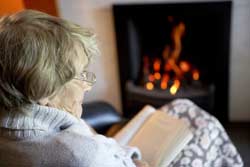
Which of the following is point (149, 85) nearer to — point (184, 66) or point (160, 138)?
point (184, 66)

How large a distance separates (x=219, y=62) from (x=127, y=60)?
21.7 inches

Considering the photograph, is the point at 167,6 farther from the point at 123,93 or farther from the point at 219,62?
the point at 123,93

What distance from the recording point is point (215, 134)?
63.4 inches

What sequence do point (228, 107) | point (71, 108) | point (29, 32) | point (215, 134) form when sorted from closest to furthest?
point (29, 32) < point (71, 108) < point (215, 134) < point (228, 107)

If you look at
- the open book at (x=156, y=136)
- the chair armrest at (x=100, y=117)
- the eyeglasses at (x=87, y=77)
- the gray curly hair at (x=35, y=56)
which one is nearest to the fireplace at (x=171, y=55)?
the chair armrest at (x=100, y=117)

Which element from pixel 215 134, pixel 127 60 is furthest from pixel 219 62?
pixel 215 134

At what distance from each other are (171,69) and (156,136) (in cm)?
113

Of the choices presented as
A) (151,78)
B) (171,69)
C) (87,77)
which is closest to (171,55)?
(171,69)

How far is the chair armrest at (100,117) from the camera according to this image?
1801 mm

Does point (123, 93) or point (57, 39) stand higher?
point (57, 39)

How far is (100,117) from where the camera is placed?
1.82m

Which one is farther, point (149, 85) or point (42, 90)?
point (149, 85)

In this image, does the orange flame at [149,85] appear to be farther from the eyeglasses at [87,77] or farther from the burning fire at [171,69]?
the eyeglasses at [87,77]

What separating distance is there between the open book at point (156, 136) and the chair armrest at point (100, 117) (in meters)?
0.16
